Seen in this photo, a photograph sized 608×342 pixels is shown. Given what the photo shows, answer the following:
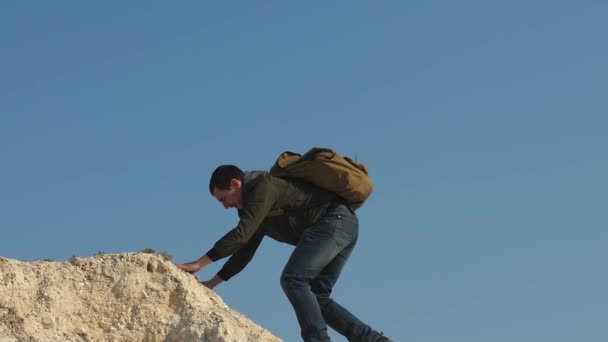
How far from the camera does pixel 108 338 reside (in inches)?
390

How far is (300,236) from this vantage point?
1017cm

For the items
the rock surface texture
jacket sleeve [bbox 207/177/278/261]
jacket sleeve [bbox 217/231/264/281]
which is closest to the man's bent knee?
jacket sleeve [bbox 207/177/278/261]

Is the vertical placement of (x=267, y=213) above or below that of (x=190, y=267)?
above

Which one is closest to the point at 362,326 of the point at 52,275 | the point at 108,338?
the point at 108,338

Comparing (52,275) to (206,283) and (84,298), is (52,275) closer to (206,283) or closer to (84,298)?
(84,298)

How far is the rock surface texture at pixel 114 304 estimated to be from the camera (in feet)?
32.1

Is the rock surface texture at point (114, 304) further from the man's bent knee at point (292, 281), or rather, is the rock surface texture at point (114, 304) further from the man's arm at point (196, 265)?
the man's bent knee at point (292, 281)

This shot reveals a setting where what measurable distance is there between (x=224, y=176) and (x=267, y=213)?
0.52 metres

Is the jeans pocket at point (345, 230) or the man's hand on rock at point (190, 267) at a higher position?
the jeans pocket at point (345, 230)

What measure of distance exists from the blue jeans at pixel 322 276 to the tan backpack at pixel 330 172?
7.8 inches

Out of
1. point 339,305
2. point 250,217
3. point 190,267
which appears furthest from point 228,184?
point 339,305

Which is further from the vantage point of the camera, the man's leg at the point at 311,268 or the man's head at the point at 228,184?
the man's head at the point at 228,184

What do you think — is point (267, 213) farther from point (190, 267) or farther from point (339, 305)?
point (339, 305)

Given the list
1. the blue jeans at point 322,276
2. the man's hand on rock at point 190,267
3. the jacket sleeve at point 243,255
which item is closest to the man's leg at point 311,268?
the blue jeans at point 322,276
